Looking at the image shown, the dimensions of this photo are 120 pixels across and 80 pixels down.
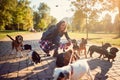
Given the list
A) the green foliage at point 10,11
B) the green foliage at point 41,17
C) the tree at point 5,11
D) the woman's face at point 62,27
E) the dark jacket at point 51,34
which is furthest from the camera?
the green foliage at point 41,17

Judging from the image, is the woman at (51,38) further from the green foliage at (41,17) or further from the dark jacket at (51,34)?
the green foliage at (41,17)

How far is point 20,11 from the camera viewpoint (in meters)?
66.2

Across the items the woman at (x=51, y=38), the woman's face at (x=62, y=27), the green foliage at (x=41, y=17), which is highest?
the woman's face at (x=62, y=27)

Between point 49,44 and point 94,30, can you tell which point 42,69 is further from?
point 94,30

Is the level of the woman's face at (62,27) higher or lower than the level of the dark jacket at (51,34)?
higher

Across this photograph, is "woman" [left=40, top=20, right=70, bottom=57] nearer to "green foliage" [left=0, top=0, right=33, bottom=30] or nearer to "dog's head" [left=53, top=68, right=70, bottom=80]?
"dog's head" [left=53, top=68, right=70, bottom=80]

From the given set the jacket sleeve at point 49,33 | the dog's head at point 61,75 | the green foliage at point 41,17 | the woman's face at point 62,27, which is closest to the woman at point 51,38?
the jacket sleeve at point 49,33

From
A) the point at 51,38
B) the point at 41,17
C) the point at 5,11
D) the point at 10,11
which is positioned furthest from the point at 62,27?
the point at 41,17

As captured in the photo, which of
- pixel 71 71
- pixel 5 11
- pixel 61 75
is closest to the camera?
pixel 61 75

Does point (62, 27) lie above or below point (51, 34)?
above

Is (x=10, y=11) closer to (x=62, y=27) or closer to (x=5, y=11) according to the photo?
(x=5, y=11)

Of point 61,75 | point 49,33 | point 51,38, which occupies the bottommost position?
point 51,38

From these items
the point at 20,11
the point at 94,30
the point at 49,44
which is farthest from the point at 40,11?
the point at 49,44

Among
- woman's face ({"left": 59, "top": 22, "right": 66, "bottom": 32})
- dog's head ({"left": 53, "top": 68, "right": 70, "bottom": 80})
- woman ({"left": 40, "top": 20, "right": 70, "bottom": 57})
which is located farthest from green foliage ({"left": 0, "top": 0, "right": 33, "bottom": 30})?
dog's head ({"left": 53, "top": 68, "right": 70, "bottom": 80})
